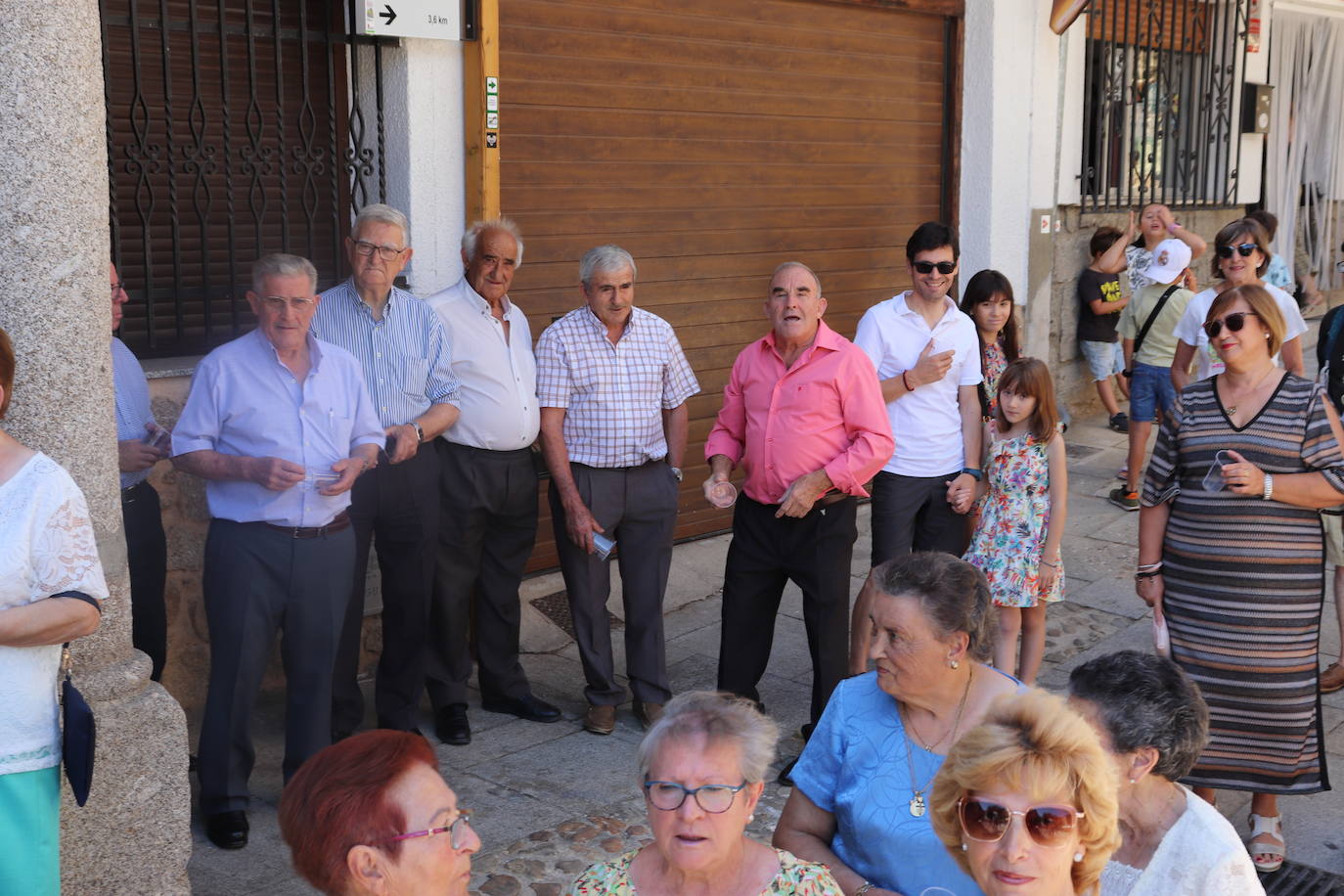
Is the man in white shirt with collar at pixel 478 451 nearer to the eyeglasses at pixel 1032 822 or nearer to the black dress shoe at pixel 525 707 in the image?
the black dress shoe at pixel 525 707

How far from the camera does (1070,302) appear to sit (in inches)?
395

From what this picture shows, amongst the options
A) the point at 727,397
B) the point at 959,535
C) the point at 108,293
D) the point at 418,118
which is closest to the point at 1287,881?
the point at 959,535

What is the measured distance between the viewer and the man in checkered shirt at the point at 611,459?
213 inches

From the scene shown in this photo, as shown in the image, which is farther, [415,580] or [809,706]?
[809,706]

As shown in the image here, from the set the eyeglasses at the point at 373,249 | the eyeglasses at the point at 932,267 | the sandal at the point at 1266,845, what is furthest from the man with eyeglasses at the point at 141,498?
the sandal at the point at 1266,845

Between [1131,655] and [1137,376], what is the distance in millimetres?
5737

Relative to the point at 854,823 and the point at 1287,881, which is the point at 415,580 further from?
the point at 1287,881

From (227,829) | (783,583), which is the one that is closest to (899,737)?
(783,583)

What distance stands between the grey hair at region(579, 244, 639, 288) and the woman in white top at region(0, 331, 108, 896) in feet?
8.50

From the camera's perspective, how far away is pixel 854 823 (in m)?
3.12

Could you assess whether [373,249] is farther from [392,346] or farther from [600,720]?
[600,720]

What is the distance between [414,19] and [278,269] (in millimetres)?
1622

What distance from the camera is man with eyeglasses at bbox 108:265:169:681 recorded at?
466cm

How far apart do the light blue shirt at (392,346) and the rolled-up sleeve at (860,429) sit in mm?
1458
